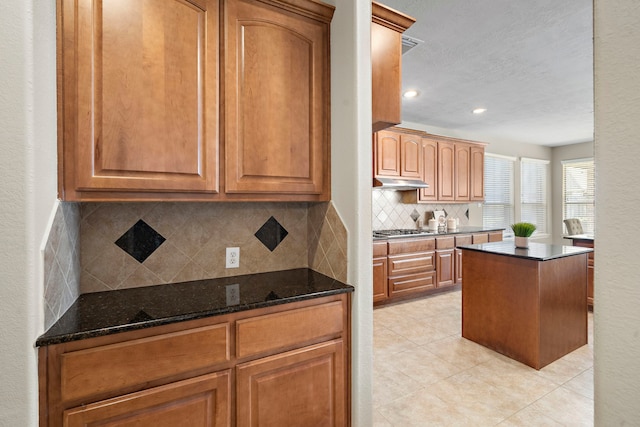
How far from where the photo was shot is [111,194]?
1.25 meters

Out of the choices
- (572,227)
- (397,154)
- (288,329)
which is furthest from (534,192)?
(288,329)

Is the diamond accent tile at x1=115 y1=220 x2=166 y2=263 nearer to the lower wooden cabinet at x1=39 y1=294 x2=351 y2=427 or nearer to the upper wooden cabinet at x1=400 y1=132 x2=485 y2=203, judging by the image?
the lower wooden cabinet at x1=39 y1=294 x2=351 y2=427

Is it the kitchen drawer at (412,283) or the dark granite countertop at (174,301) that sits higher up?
the dark granite countertop at (174,301)

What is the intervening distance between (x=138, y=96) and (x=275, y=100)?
0.63 meters

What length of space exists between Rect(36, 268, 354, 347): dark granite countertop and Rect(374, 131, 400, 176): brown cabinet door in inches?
105

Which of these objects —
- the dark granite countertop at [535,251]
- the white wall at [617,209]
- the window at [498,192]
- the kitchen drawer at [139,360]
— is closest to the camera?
the white wall at [617,209]

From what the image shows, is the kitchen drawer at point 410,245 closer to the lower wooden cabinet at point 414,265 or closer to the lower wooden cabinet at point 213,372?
the lower wooden cabinet at point 414,265

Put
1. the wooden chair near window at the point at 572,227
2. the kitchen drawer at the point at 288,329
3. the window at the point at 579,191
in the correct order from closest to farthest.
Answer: the kitchen drawer at the point at 288,329 < the wooden chair near window at the point at 572,227 < the window at the point at 579,191

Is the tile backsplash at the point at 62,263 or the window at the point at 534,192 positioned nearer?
the tile backsplash at the point at 62,263

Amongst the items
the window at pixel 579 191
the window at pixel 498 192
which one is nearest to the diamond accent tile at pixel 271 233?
the window at pixel 498 192

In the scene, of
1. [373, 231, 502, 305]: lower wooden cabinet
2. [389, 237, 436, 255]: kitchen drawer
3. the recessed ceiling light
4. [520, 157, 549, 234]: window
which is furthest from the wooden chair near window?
the recessed ceiling light

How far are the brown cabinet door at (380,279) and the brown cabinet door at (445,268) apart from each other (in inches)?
38.6

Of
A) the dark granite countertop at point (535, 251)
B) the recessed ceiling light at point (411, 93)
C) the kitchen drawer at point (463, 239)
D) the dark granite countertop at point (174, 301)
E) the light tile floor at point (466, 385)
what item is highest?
the recessed ceiling light at point (411, 93)

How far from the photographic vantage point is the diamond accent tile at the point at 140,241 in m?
1.55
